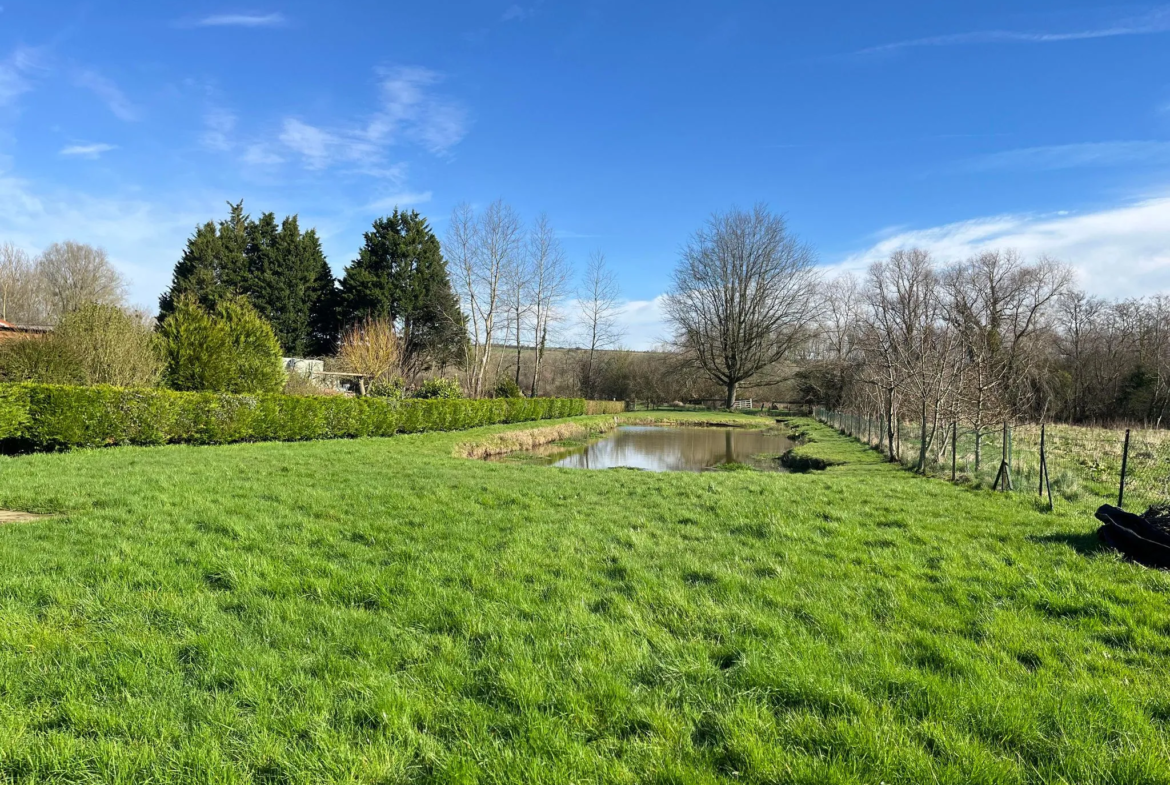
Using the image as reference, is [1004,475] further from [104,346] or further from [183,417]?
[104,346]

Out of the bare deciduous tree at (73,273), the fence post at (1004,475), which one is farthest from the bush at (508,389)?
the bare deciduous tree at (73,273)

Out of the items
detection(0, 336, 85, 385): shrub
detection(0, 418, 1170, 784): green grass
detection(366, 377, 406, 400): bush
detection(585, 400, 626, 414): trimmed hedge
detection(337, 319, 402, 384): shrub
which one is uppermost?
detection(337, 319, 402, 384): shrub

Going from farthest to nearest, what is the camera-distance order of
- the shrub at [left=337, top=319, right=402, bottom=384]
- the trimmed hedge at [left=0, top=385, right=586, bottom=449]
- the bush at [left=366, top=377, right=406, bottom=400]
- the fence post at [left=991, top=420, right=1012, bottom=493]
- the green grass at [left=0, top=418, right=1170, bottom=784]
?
1. the shrub at [left=337, top=319, right=402, bottom=384]
2. the bush at [left=366, top=377, right=406, bottom=400]
3. the trimmed hedge at [left=0, top=385, right=586, bottom=449]
4. the fence post at [left=991, top=420, right=1012, bottom=493]
5. the green grass at [left=0, top=418, right=1170, bottom=784]

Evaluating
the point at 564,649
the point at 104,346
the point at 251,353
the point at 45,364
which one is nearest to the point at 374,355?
the point at 251,353

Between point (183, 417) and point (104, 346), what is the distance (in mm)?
4391

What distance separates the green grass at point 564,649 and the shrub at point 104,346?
9.85 meters

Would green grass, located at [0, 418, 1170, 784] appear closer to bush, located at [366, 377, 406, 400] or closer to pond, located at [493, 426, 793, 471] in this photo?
pond, located at [493, 426, 793, 471]

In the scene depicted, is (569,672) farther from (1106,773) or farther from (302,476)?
(302,476)

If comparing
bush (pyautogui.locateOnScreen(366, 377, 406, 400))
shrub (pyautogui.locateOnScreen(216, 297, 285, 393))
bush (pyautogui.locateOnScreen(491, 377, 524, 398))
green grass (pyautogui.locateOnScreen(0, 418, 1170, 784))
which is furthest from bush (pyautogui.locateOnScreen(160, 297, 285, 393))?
bush (pyautogui.locateOnScreen(491, 377, 524, 398))

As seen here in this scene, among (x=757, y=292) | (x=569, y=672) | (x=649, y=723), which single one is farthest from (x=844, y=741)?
(x=757, y=292)

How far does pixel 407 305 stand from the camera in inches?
1275

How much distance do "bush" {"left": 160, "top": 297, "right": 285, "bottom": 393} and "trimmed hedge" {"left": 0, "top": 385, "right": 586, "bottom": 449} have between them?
7.00 ft

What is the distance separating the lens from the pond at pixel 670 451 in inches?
623

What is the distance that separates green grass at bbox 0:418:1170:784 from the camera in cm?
192
